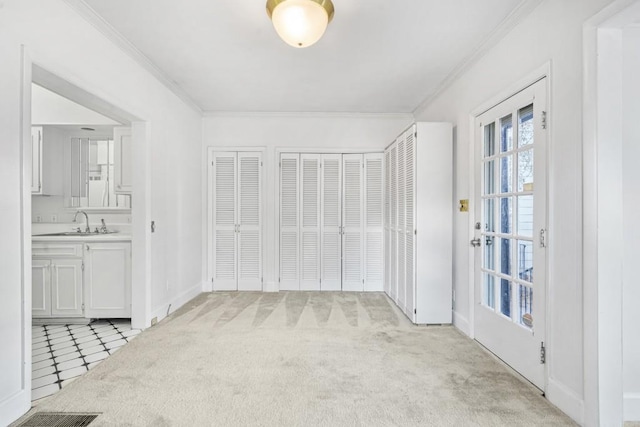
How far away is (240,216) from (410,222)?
250 centimetres

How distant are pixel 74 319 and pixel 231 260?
6.49 ft

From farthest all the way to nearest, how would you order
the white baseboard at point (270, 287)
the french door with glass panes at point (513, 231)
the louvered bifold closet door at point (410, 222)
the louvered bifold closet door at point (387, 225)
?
the white baseboard at point (270, 287)
the louvered bifold closet door at point (387, 225)
the louvered bifold closet door at point (410, 222)
the french door with glass panes at point (513, 231)

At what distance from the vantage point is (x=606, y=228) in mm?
1772

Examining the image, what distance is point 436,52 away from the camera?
3.11m

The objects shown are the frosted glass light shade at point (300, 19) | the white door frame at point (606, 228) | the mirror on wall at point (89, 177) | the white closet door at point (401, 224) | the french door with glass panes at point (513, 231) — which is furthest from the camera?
the mirror on wall at point (89, 177)

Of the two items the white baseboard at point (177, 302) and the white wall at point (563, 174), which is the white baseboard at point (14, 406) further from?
the white wall at point (563, 174)

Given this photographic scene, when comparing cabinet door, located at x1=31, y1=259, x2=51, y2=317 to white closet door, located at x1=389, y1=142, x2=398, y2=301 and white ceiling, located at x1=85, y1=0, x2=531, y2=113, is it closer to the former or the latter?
white ceiling, located at x1=85, y1=0, x2=531, y2=113

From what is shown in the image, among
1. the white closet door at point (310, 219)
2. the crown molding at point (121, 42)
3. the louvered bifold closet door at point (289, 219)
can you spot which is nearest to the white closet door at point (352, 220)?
the white closet door at point (310, 219)

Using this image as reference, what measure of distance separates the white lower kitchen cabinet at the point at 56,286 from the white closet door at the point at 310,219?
8.83ft

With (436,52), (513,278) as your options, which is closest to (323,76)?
(436,52)

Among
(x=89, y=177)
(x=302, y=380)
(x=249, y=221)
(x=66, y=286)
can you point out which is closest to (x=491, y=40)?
(x=302, y=380)

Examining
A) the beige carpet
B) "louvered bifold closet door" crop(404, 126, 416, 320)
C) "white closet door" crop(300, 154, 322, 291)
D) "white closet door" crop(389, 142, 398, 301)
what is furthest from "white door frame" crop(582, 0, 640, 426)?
"white closet door" crop(300, 154, 322, 291)

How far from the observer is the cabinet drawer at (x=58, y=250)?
344cm

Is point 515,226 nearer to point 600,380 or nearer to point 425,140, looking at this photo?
point 600,380
